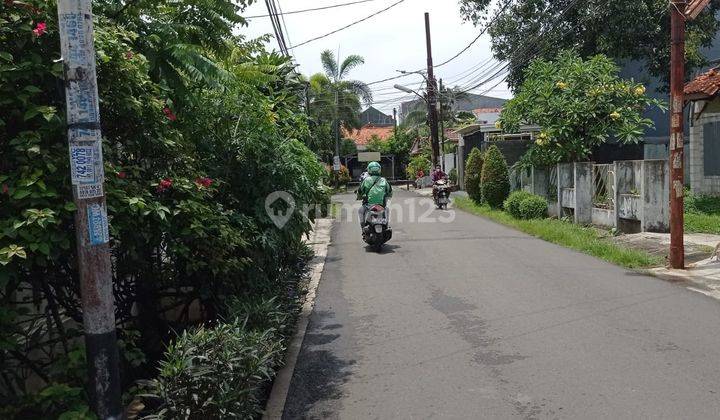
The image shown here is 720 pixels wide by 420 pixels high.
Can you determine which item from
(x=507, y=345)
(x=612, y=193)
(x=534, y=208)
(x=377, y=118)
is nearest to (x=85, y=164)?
(x=507, y=345)

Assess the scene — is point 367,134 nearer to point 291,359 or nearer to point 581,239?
point 581,239

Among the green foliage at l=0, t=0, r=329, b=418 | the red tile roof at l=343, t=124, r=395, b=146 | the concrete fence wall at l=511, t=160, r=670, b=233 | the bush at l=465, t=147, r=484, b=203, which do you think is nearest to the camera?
the green foliage at l=0, t=0, r=329, b=418

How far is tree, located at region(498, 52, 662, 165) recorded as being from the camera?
16328 mm

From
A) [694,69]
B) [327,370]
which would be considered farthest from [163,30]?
[694,69]

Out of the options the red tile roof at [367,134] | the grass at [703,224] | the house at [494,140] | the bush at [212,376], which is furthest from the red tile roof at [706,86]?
the red tile roof at [367,134]

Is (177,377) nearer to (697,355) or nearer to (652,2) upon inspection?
(697,355)

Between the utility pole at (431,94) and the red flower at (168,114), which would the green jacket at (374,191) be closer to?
the red flower at (168,114)

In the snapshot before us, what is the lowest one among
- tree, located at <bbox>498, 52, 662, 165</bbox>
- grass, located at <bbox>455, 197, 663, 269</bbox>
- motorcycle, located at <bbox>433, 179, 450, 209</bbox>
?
grass, located at <bbox>455, 197, 663, 269</bbox>

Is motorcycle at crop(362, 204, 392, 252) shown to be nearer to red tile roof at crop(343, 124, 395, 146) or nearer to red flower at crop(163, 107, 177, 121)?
red flower at crop(163, 107, 177, 121)

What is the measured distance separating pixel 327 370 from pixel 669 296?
481 centimetres

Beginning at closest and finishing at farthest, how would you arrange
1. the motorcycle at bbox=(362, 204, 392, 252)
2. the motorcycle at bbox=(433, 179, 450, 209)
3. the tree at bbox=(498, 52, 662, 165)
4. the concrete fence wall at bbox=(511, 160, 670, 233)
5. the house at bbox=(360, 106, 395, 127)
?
the motorcycle at bbox=(362, 204, 392, 252)
the concrete fence wall at bbox=(511, 160, 670, 233)
the tree at bbox=(498, 52, 662, 165)
the motorcycle at bbox=(433, 179, 450, 209)
the house at bbox=(360, 106, 395, 127)

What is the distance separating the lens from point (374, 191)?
12734mm

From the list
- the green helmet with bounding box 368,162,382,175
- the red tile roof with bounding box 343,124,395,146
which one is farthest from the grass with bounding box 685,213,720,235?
the red tile roof with bounding box 343,124,395,146

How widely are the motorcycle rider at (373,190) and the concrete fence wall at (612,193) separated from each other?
5.27m
